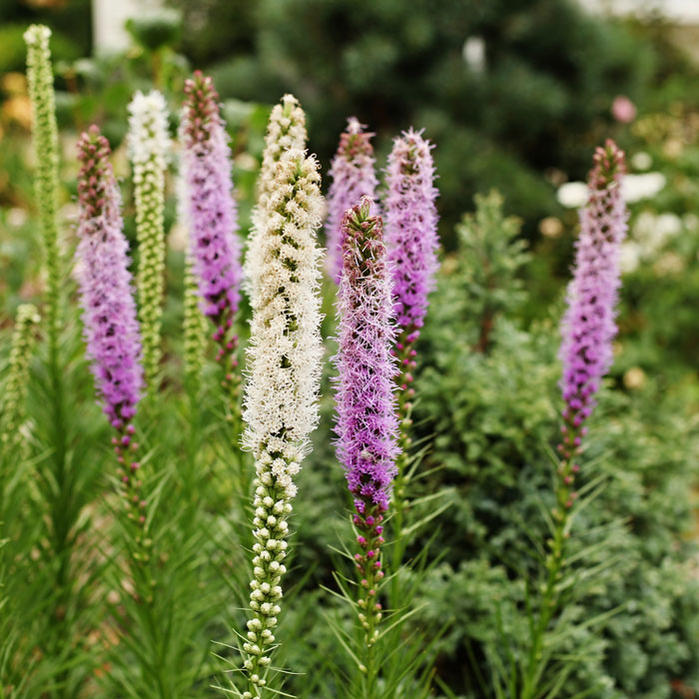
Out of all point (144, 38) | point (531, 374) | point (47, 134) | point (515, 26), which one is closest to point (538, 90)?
point (515, 26)

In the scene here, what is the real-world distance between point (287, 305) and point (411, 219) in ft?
1.91

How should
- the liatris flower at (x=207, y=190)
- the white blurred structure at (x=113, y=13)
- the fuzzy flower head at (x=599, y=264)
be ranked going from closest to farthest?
the liatris flower at (x=207, y=190)
the fuzzy flower head at (x=599, y=264)
the white blurred structure at (x=113, y=13)

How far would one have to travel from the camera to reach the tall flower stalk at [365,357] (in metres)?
1.58

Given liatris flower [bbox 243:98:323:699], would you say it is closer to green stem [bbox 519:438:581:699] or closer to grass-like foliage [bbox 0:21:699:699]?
grass-like foliage [bbox 0:21:699:699]

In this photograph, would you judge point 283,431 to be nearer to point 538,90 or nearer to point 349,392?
point 349,392

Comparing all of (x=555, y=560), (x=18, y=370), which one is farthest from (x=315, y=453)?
(x=18, y=370)

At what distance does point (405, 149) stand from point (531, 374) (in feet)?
5.71

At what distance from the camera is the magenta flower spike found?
6.63 feet

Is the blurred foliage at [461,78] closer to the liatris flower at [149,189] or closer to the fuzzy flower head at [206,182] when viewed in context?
the liatris flower at [149,189]

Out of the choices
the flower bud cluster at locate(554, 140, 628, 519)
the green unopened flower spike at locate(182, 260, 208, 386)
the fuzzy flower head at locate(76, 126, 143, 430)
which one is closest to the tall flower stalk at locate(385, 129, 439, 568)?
the flower bud cluster at locate(554, 140, 628, 519)

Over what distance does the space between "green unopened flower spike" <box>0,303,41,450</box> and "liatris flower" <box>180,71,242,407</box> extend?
2.06 feet

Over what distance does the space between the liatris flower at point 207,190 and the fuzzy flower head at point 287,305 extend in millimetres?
746

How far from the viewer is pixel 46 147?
2754 millimetres

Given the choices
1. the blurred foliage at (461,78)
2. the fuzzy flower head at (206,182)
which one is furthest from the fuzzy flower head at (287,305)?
the blurred foliage at (461,78)
